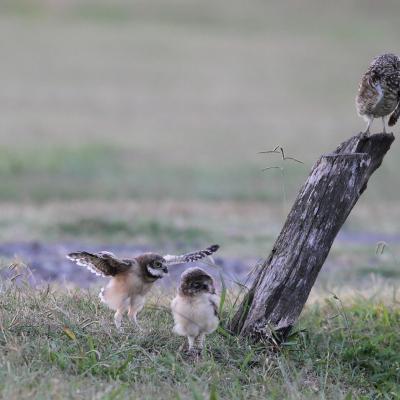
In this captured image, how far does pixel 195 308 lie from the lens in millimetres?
6410

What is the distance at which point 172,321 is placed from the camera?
7242 millimetres

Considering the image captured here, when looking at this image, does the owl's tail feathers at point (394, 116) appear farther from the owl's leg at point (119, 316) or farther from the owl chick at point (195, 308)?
the owl's leg at point (119, 316)

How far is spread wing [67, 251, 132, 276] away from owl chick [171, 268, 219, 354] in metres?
0.55

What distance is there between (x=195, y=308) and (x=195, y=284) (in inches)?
6.5

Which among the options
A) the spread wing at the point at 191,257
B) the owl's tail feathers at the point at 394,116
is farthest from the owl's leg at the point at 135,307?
the owl's tail feathers at the point at 394,116

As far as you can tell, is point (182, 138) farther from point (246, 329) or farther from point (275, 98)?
point (246, 329)

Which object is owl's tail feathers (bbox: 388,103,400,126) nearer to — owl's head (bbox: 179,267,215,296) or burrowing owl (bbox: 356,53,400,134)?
burrowing owl (bbox: 356,53,400,134)

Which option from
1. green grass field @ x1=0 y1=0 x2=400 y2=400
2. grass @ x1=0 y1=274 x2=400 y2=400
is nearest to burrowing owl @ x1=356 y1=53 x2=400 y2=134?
green grass field @ x1=0 y1=0 x2=400 y2=400

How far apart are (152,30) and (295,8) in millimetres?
10047

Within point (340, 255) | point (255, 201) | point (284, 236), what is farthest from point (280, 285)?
point (255, 201)

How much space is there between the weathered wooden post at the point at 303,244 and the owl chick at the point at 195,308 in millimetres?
526

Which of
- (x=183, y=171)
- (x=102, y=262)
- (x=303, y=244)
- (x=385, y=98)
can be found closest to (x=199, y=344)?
(x=102, y=262)

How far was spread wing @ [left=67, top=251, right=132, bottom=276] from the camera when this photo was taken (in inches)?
265

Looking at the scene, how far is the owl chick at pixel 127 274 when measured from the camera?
6.79 m
